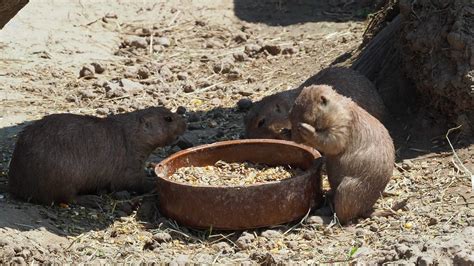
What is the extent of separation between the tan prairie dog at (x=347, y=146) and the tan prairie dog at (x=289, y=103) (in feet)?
4.37

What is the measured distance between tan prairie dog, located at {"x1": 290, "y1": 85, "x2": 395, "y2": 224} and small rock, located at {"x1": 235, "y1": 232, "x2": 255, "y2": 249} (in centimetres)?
82

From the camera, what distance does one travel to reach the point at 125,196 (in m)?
8.52

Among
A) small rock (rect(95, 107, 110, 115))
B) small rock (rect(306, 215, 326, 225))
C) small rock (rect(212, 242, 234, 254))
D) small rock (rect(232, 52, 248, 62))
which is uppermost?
small rock (rect(232, 52, 248, 62))

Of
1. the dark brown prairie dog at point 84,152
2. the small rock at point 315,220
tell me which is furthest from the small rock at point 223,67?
the small rock at point 315,220

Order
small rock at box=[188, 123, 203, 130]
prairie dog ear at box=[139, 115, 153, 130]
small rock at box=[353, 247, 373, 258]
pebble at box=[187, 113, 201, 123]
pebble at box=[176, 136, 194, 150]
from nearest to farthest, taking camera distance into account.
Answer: small rock at box=[353, 247, 373, 258]
prairie dog ear at box=[139, 115, 153, 130]
pebble at box=[176, 136, 194, 150]
small rock at box=[188, 123, 203, 130]
pebble at box=[187, 113, 201, 123]

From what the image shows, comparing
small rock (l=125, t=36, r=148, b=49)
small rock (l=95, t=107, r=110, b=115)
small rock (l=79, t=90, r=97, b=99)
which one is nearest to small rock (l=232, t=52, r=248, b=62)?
small rock (l=125, t=36, r=148, b=49)

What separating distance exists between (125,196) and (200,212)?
1.21 m

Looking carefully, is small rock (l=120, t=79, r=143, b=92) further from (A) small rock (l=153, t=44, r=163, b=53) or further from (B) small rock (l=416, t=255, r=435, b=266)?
(B) small rock (l=416, t=255, r=435, b=266)

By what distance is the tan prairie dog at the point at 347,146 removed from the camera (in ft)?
25.6

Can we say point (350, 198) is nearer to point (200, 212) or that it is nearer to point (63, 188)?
point (200, 212)

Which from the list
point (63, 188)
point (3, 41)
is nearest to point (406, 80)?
point (63, 188)

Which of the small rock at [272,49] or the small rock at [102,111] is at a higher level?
the small rock at [272,49]

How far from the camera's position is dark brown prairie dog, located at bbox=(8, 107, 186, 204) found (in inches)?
318

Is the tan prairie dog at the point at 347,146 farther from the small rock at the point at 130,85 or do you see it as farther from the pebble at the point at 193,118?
the small rock at the point at 130,85
